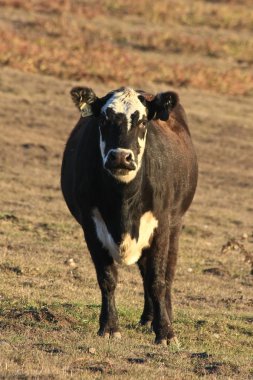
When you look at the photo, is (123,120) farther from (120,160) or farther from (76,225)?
(76,225)

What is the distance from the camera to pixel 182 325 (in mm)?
11320

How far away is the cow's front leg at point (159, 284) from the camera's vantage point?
10383mm

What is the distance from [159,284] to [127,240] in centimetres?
62

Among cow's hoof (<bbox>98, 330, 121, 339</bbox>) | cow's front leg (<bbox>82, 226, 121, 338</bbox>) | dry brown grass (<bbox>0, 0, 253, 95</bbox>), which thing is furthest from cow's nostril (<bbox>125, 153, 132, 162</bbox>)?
dry brown grass (<bbox>0, 0, 253, 95</bbox>)

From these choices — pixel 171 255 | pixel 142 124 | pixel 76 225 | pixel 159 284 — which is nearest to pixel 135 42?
pixel 76 225

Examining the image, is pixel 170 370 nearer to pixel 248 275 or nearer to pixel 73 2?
pixel 248 275

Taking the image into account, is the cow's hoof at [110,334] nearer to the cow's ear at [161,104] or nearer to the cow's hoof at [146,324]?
the cow's hoof at [146,324]

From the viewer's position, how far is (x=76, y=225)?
1800 cm

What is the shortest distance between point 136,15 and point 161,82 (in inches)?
479

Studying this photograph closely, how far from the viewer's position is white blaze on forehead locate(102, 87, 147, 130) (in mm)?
9938

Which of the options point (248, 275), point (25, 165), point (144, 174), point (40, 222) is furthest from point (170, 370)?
point (25, 165)

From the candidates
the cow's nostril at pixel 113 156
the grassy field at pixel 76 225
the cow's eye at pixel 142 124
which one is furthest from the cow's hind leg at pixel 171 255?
the cow's nostril at pixel 113 156

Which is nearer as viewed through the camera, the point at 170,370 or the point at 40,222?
the point at 170,370

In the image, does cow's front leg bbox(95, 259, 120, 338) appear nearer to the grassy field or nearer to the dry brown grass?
the grassy field
